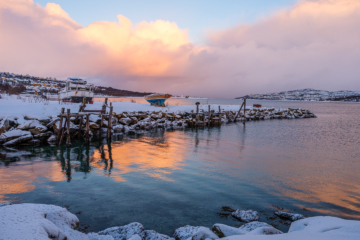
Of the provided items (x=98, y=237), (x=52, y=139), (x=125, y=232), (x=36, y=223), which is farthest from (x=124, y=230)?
(x=52, y=139)

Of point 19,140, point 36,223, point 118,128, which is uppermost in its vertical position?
point 36,223

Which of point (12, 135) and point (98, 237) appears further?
A: point (12, 135)

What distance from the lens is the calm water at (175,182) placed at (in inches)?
274

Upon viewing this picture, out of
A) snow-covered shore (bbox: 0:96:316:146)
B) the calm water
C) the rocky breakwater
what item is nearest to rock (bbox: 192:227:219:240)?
the calm water

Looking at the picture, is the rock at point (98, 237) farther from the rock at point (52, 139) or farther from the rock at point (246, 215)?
the rock at point (52, 139)

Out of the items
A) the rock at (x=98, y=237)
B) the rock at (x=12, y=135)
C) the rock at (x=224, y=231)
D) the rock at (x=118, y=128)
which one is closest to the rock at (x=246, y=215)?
the rock at (x=224, y=231)

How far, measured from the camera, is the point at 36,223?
13.0 ft

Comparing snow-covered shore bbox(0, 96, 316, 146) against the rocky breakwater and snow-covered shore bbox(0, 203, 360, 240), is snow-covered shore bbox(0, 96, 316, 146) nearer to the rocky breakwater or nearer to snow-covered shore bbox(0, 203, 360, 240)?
the rocky breakwater

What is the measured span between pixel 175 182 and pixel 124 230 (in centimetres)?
426

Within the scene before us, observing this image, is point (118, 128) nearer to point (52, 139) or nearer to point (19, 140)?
point (52, 139)

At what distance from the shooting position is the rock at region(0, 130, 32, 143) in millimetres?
16016

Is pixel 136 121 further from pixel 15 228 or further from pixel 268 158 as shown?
pixel 15 228

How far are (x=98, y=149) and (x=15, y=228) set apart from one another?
41.7 feet

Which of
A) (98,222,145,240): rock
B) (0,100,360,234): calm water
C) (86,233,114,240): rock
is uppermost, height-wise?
(86,233,114,240): rock
